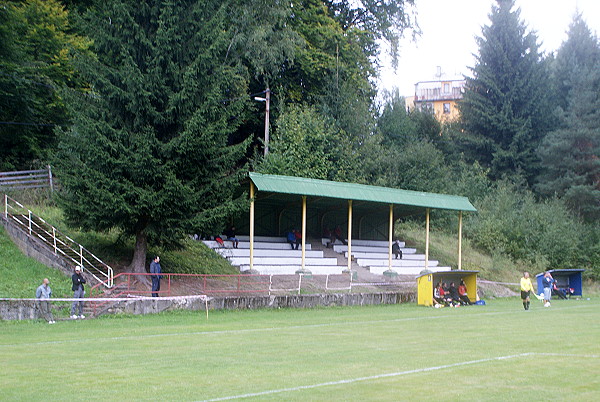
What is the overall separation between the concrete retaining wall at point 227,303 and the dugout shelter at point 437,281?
168cm

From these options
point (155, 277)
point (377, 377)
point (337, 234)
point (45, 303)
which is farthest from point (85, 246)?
point (377, 377)

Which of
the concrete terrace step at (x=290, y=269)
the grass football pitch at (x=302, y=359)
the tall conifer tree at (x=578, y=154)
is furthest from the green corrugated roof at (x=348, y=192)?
the tall conifer tree at (x=578, y=154)

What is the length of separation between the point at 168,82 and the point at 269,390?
64.8ft

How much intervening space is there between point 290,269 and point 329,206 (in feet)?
28.3

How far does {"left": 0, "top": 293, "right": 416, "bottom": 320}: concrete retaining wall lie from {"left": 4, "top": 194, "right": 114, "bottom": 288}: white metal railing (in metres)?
2.05

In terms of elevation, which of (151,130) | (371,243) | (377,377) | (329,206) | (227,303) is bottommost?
(227,303)

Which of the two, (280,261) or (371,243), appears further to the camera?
(371,243)

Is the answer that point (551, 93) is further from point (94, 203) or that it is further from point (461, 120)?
point (94, 203)

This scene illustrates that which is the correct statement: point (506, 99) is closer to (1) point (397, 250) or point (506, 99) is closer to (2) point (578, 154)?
(2) point (578, 154)

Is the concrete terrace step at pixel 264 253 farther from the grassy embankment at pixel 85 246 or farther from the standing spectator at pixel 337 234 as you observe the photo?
the standing spectator at pixel 337 234

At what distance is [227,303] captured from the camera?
2592 centimetres

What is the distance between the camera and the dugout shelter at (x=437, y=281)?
29.4 metres

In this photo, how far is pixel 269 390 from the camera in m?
9.80

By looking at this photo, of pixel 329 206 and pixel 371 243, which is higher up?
pixel 329 206
